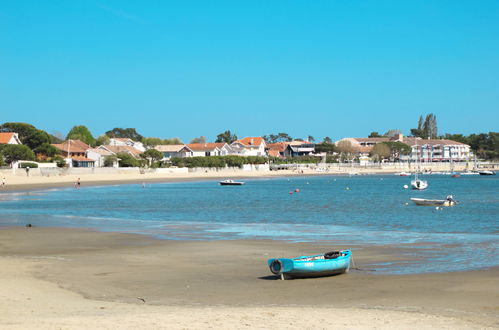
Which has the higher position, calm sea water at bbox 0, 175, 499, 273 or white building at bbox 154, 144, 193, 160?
white building at bbox 154, 144, 193, 160

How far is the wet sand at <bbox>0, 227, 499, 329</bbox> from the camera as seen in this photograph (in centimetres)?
1355

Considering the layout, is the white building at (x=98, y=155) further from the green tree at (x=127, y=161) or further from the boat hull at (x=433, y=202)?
the boat hull at (x=433, y=202)

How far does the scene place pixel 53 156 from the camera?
452 ft

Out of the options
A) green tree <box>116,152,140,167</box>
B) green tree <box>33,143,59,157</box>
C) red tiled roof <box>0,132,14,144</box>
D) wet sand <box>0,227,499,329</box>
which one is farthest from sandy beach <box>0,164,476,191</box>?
wet sand <box>0,227,499,329</box>

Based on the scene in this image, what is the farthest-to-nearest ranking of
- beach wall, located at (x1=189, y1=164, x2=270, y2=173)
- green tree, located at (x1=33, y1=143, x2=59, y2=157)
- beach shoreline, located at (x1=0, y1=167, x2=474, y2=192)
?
beach wall, located at (x1=189, y1=164, x2=270, y2=173)
green tree, located at (x1=33, y1=143, x2=59, y2=157)
beach shoreline, located at (x1=0, y1=167, x2=474, y2=192)

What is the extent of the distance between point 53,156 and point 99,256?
4630 inches

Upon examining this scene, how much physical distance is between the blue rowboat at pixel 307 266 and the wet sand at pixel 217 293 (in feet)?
0.81

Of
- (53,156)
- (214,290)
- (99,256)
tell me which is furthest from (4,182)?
(214,290)

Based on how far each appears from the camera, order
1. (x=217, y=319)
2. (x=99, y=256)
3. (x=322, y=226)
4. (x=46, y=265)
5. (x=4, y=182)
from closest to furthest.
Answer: (x=217, y=319), (x=46, y=265), (x=99, y=256), (x=322, y=226), (x=4, y=182)

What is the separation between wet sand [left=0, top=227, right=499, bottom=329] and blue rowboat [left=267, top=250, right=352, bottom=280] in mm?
248

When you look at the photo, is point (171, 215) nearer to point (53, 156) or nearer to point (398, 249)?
point (398, 249)

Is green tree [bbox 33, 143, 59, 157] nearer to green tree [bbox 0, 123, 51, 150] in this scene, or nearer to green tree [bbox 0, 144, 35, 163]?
green tree [bbox 0, 123, 51, 150]

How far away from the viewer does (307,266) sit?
19.9 meters

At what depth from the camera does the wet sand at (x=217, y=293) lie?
13.5 m
